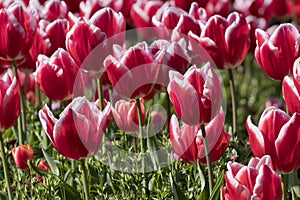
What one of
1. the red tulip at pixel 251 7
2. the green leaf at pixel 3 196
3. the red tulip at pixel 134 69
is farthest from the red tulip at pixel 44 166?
the red tulip at pixel 251 7

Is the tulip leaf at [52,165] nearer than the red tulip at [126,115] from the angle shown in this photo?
No

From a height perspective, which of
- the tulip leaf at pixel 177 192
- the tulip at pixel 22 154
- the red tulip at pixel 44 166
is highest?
the tulip at pixel 22 154

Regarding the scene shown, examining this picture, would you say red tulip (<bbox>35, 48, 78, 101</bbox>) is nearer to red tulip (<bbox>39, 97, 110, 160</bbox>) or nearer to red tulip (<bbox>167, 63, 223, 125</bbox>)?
red tulip (<bbox>39, 97, 110, 160</bbox>)

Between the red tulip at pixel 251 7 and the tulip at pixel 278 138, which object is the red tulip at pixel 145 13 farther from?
the tulip at pixel 278 138

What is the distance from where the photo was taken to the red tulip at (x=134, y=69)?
218 cm

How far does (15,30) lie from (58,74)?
0.91ft

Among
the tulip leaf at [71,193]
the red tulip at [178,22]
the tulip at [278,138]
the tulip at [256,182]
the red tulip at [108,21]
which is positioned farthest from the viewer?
Result: the red tulip at [178,22]

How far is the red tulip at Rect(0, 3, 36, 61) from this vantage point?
8.30 ft

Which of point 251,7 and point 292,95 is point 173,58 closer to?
point 292,95

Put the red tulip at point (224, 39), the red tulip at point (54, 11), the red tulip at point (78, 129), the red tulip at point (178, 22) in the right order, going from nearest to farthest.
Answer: the red tulip at point (78, 129)
the red tulip at point (224, 39)
the red tulip at point (178, 22)
the red tulip at point (54, 11)

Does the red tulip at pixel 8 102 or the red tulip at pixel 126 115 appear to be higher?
the red tulip at pixel 8 102

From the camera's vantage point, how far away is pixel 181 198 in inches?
82.2

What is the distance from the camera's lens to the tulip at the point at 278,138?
72.4 inches

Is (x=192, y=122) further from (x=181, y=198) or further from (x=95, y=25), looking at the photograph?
(x=95, y=25)
